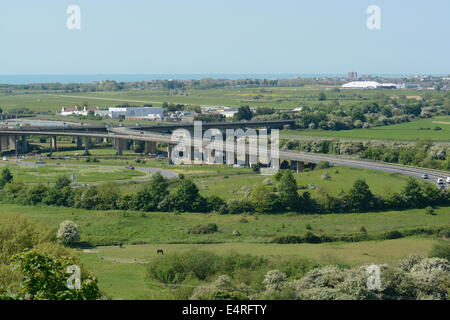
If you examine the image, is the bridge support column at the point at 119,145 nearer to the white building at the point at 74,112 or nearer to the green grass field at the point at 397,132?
the green grass field at the point at 397,132

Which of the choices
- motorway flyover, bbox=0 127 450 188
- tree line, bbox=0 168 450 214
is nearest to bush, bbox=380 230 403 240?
tree line, bbox=0 168 450 214

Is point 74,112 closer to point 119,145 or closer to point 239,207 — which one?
point 119,145

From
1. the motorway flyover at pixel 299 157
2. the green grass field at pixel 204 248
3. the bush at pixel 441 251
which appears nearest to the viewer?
the green grass field at pixel 204 248

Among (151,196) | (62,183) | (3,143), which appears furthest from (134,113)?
(151,196)

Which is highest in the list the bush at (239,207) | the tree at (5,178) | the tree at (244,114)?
the tree at (244,114)

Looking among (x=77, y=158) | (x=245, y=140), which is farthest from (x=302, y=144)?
(x=77, y=158)

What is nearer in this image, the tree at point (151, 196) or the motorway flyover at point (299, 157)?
the tree at point (151, 196)

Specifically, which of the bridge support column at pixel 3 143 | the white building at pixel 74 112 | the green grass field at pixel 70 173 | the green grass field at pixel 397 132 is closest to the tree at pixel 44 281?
the green grass field at pixel 70 173
